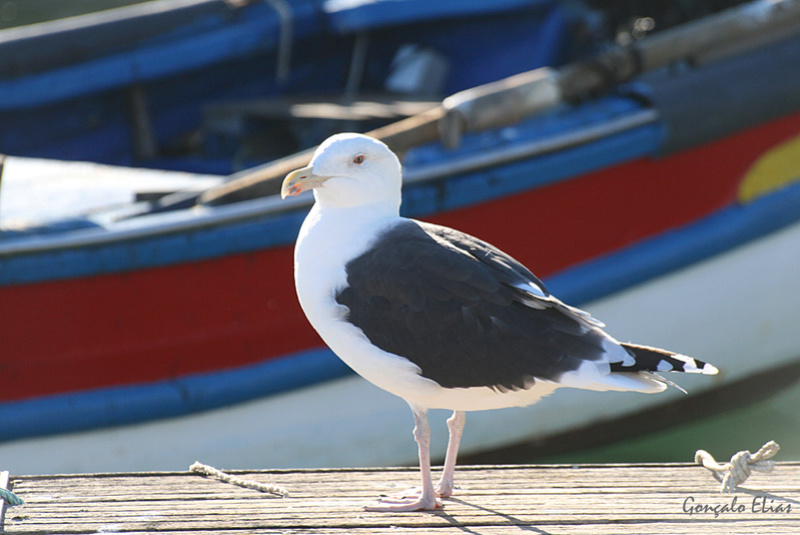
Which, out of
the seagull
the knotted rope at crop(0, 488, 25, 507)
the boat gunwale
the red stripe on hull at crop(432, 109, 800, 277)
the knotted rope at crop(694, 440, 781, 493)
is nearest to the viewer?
the seagull

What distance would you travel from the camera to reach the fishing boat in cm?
386

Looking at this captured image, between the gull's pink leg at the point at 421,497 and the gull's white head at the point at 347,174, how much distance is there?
0.60 metres

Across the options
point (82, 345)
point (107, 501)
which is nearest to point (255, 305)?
point (82, 345)

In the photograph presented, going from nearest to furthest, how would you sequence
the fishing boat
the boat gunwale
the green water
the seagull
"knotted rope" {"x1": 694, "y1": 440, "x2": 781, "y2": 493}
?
the seagull
"knotted rope" {"x1": 694, "y1": 440, "x2": 781, "y2": 493}
the boat gunwale
the fishing boat
the green water

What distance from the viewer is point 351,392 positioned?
4398mm

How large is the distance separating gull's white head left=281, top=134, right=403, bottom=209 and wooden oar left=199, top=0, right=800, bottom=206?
50.6 inches

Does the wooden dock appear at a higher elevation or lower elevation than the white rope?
lower

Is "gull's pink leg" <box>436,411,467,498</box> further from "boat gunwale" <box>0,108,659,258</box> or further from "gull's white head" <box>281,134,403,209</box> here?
"boat gunwale" <box>0,108,659,258</box>

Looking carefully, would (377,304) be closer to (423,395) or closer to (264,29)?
(423,395)

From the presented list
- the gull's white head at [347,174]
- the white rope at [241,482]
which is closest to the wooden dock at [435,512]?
the white rope at [241,482]

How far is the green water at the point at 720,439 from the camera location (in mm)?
5207

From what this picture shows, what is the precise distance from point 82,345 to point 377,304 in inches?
74.1

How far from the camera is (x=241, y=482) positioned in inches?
107

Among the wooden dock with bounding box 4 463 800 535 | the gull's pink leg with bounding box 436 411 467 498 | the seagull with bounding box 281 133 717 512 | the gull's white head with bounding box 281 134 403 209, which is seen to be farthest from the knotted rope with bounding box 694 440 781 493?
the gull's white head with bounding box 281 134 403 209
